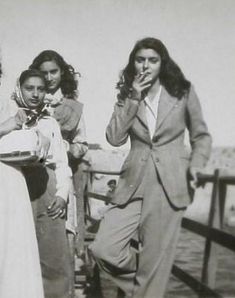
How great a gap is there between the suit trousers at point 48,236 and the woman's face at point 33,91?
0.59ft

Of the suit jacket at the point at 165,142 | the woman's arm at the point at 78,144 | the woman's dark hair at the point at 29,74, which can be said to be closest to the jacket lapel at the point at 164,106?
the suit jacket at the point at 165,142

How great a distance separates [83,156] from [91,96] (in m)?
0.17

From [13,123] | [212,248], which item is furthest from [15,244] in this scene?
[212,248]

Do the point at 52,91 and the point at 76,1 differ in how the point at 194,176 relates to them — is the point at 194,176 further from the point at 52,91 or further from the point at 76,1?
the point at 76,1

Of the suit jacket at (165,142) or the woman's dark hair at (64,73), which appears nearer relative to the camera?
the suit jacket at (165,142)

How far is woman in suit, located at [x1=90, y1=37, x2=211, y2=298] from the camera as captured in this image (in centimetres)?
122

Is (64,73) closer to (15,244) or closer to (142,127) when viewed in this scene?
(142,127)

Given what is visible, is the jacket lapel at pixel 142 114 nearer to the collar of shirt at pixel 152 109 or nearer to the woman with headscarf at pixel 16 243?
the collar of shirt at pixel 152 109

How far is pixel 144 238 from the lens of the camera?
48.6 inches

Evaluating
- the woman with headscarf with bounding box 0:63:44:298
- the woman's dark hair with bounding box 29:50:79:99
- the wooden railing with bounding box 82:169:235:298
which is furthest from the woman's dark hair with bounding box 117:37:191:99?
the woman with headscarf with bounding box 0:63:44:298

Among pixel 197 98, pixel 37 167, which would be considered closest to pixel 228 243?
pixel 197 98

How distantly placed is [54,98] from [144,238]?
1.52 ft

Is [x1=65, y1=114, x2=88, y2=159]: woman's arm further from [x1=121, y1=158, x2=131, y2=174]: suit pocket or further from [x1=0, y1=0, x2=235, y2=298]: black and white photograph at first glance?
[x1=121, y1=158, x2=131, y2=174]: suit pocket

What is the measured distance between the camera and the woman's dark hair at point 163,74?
1.28 m
